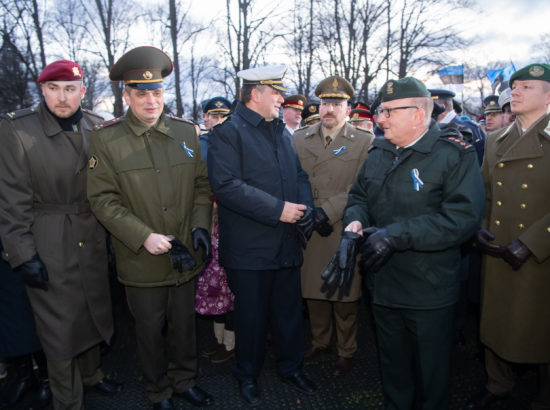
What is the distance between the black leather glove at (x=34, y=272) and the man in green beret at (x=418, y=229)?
2.07m

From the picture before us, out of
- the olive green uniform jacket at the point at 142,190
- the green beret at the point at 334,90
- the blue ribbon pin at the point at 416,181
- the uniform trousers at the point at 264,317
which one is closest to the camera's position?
the blue ribbon pin at the point at 416,181

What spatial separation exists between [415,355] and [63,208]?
8.76 feet

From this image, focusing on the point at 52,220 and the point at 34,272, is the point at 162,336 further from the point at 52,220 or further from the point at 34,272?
the point at 52,220

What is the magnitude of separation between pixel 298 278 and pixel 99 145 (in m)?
1.86

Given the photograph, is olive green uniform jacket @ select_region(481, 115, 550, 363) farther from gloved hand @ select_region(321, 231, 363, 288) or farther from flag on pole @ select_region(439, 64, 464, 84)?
flag on pole @ select_region(439, 64, 464, 84)

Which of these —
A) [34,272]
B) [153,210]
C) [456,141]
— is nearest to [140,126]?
[153,210]

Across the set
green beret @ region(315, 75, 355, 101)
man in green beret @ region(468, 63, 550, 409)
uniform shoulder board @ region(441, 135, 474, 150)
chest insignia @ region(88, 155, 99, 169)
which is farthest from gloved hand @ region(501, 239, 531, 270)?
chest insignia @ region(88, 155, 99, 169)

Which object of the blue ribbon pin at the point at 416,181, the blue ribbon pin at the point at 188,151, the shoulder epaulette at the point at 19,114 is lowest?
the blue ribbon pin at the point at 416,181

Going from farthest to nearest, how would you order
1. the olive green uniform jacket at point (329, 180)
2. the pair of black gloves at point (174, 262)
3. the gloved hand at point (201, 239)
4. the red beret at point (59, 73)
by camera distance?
the olive green uniform jacket at point (329, 180), the gloved hand at point (201, 239), the red beret at point (59, 73), the pair of black gloves at point (174, 262)

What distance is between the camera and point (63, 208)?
2941 mm

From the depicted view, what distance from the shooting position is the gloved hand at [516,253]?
2592mm

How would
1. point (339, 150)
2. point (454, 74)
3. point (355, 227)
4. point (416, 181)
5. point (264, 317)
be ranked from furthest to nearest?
point (454, 74)
point (339, 150)
point (264, 317)
point (355, 227)
point (416, 181)

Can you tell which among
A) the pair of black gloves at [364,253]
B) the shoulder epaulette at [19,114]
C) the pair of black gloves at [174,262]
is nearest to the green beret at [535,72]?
the pair of black gloves at [364,253]

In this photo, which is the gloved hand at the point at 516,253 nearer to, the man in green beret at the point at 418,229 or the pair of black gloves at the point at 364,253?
the man in green beret at the point at 418,229
